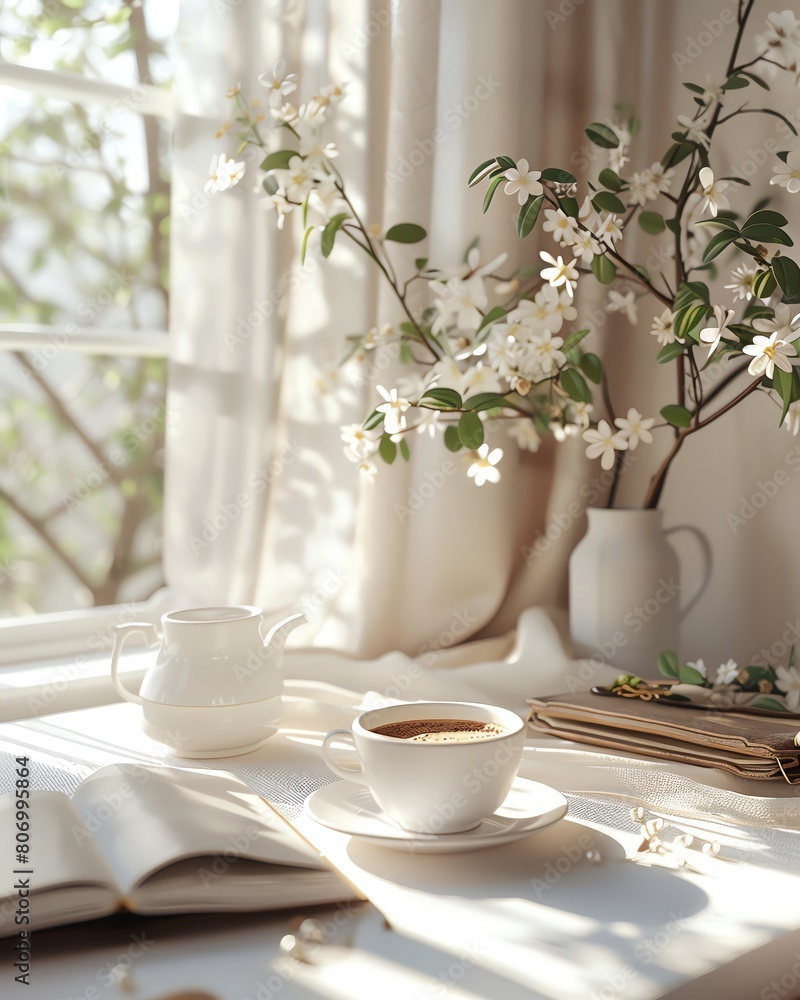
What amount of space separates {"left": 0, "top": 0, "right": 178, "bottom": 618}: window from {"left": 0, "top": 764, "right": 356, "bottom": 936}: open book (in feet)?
3.36

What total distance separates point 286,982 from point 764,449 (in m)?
1.13

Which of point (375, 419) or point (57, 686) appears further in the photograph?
point (57, 686)

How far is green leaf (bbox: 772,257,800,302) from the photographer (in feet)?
3.19

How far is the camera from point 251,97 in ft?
4.86

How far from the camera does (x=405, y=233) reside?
1.31 metres

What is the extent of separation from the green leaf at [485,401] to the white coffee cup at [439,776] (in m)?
0.52

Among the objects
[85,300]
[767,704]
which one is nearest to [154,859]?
[767,704]

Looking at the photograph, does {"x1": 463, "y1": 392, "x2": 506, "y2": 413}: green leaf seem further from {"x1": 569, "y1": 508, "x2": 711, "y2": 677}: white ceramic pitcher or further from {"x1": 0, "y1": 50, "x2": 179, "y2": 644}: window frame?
{"x1": 0, "y1": 50, "x2": 179, "y2": 644}: window frame

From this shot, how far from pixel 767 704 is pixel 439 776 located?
0.51m

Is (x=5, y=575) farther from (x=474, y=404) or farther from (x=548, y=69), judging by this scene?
(x=548, y=69)

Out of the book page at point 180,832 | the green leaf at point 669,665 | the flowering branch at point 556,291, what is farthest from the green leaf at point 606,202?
the book page at point 180,832

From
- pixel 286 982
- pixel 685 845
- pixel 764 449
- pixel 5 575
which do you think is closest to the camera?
pixel 286 982

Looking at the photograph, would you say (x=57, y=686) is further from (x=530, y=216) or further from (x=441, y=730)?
(x=530, y=216)

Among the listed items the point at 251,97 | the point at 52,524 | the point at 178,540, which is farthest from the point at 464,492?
the point at 52,524
